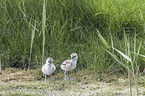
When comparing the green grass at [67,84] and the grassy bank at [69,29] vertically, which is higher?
the grassy bank at [69,29]

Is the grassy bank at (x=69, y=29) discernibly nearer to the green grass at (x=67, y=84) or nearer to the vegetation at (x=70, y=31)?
the vegetation at (x=70, y=31)

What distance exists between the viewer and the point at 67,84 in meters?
3.05

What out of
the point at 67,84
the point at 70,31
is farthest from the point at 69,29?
the point at 67,84

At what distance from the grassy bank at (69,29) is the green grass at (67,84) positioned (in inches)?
10.8

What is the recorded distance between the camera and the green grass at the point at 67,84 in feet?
8.86

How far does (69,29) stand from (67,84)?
183cm

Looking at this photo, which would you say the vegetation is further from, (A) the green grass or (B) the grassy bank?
(A) the green grass

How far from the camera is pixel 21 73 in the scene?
367 centimetres

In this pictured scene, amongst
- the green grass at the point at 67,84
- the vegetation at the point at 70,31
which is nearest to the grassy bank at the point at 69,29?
the vegetation at the point at 70,31

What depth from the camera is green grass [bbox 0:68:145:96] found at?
270 centimetres

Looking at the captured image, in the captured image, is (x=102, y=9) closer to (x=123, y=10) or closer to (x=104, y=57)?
(x=123, y=10)

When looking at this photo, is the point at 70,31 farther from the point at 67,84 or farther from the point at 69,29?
the point at 67,84

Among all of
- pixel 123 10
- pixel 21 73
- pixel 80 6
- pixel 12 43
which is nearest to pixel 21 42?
pixel 12 43

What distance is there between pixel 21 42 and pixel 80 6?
163 centimetres
